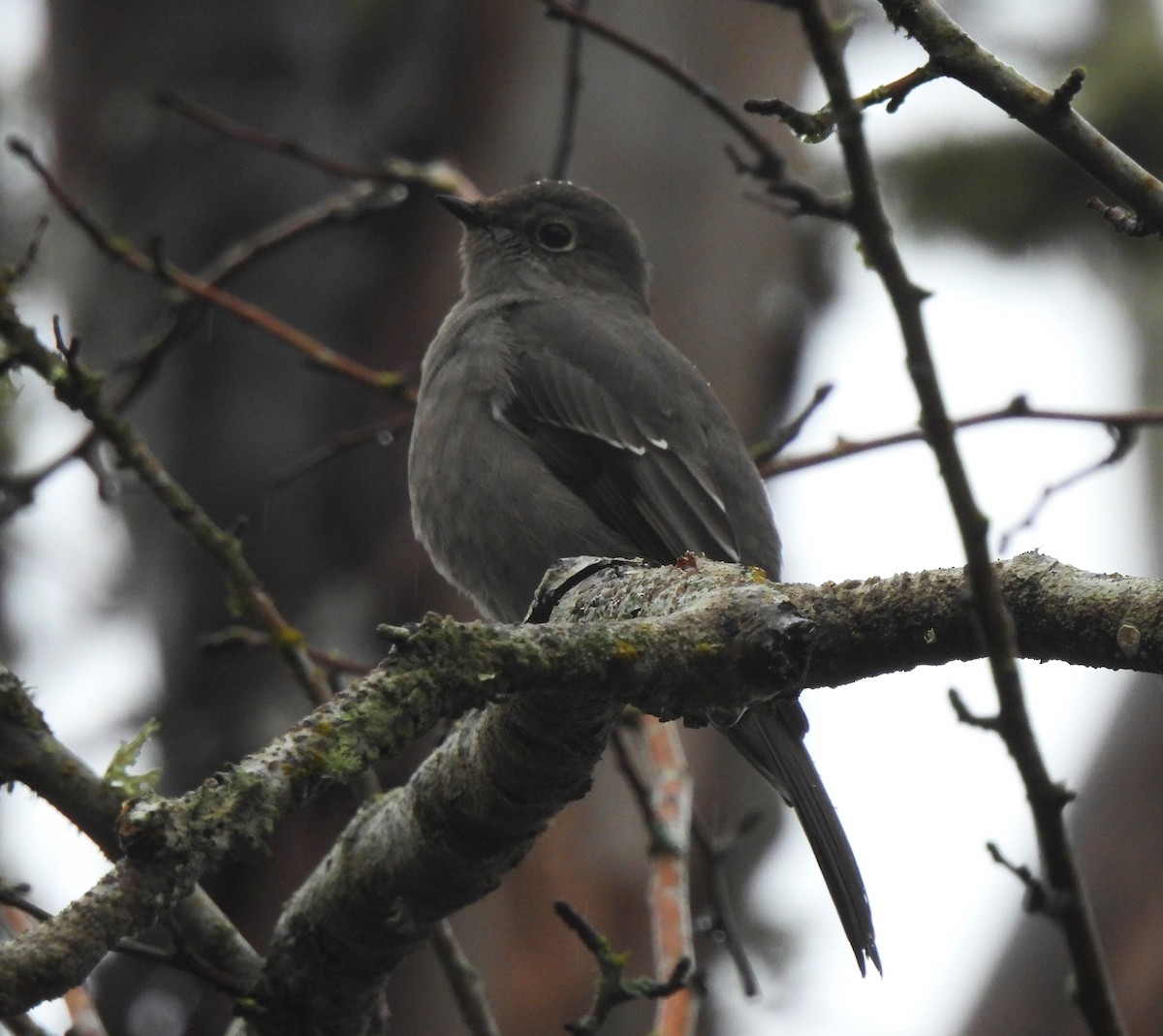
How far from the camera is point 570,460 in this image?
Answer: 4852mm

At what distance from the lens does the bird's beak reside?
17.5ft

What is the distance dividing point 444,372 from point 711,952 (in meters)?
2.90

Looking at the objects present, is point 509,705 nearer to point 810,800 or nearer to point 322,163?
point 810,800

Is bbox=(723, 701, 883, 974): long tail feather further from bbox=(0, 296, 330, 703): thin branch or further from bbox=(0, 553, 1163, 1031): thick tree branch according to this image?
bbox=(0, 296, 330, 703): thin branch

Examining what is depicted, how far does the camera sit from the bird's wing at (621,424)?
470cm

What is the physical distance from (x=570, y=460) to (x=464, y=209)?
4.01ft

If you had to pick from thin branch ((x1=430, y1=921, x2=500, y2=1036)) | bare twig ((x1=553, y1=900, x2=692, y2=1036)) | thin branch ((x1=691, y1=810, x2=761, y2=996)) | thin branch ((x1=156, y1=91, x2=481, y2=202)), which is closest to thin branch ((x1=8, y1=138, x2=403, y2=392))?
thin branch ((x1=156, y1=91, x2=481, y2=202))

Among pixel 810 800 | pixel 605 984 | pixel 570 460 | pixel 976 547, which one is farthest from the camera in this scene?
pixel 570 460

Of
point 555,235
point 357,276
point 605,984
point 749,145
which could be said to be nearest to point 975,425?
point 749,145

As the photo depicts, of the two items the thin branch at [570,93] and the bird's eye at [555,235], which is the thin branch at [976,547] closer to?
the thin branch at [570,93]

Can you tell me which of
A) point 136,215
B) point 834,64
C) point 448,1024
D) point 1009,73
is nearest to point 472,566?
point 448,1024

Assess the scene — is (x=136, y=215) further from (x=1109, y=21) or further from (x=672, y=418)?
(x=1109, y=21)

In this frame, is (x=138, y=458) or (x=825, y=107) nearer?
(x=825, y=107)

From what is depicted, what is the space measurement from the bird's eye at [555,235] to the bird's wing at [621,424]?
62 centimetres
